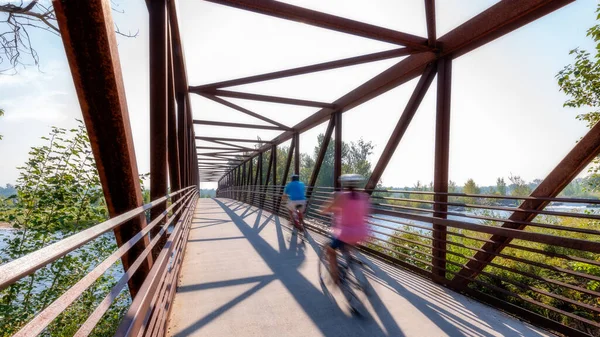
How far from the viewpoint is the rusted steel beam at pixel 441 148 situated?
4.45 metres

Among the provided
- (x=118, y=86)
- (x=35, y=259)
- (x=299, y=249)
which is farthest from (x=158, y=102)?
(x=299, y=249)

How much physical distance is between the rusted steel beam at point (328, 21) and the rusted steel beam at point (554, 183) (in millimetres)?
2691

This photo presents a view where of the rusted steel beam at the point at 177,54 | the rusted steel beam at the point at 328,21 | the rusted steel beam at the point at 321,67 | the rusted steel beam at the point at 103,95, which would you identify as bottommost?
the rusted steel beam at the point at 103,95

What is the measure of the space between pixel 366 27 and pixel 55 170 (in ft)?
23.1

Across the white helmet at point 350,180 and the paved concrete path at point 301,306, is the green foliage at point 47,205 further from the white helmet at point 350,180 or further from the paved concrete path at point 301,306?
the white helmet at point 350,180

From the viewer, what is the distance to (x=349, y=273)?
3.65m

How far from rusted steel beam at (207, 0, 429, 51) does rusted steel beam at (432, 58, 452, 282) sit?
1.90 feet

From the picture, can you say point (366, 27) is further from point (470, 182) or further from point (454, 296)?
point (470, 182)

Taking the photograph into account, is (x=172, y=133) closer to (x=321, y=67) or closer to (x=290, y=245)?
(x=321, y=67)

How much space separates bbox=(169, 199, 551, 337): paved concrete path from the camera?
2.96 m

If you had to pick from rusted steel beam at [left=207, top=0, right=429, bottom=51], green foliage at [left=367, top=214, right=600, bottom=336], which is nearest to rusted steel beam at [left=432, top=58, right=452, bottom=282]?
green foliage at [left=367, top=214, right=600, bottom=336]

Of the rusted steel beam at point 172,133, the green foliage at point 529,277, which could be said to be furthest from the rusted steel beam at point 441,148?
the rusted steel beam at point 172,133

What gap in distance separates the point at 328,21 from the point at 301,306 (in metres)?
4.14

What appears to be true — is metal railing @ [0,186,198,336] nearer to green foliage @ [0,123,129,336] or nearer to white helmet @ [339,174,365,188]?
white helmet @ [339,174,365,188]
